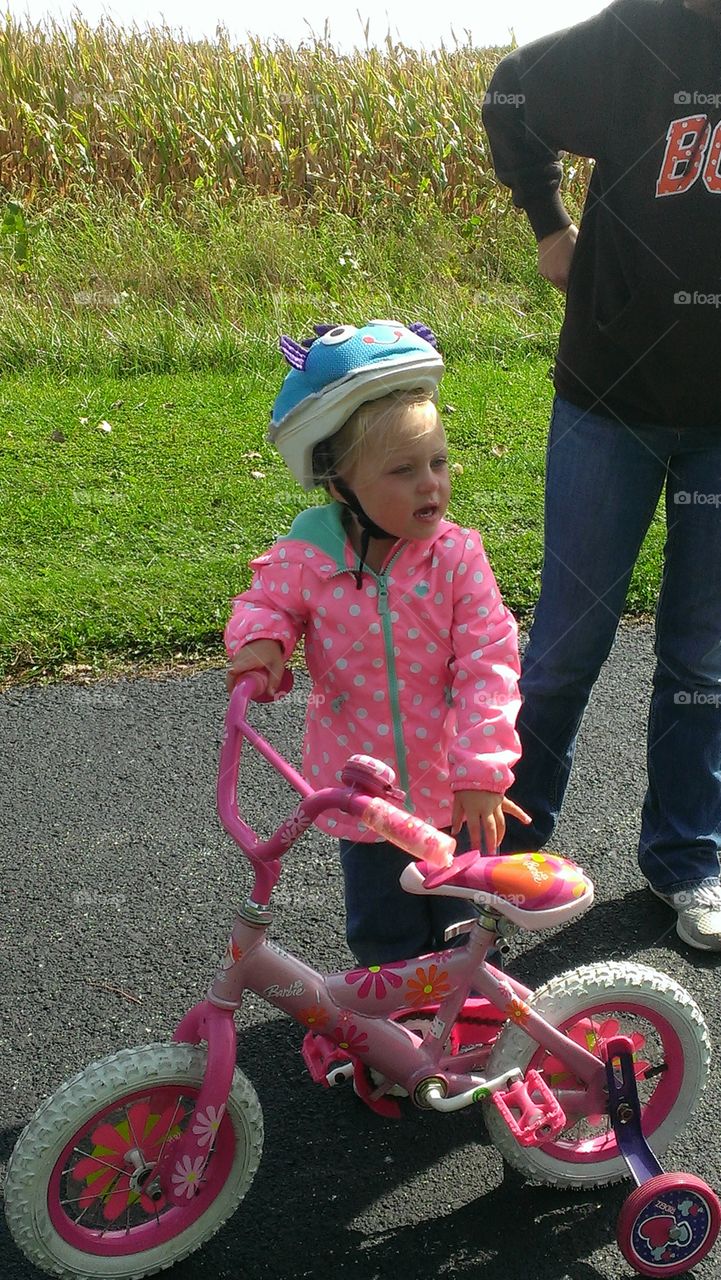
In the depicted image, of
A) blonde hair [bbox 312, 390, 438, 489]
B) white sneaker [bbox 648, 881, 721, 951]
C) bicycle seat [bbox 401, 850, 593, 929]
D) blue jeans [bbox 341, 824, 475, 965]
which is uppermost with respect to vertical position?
blonde hair [bbox 312, 390, 438, 489]

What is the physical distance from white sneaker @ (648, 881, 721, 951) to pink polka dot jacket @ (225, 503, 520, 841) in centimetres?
108

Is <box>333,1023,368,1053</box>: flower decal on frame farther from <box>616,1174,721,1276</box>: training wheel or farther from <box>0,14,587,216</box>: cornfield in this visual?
<box>0,14,587,216</box>: cornfield

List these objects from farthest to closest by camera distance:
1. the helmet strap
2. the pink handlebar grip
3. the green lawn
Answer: the green lawn, the helmet strap, the pink handlebar grip

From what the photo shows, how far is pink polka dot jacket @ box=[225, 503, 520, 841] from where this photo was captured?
6.98 feet

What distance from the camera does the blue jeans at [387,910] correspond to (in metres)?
2.44

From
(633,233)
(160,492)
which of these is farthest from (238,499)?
(633,233)

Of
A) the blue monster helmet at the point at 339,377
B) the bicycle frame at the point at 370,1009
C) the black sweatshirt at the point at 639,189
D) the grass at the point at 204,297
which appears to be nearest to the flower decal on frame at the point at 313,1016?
the bicycle frame at the point at 370,1009

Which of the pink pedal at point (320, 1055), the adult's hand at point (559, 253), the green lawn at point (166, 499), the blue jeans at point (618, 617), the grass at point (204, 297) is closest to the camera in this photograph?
the pink pedal at point (320, 1055)

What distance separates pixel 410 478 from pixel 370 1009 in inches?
37.2

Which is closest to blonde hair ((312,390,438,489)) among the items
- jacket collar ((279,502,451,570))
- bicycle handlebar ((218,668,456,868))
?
jacket collar ((279,502,451,570))

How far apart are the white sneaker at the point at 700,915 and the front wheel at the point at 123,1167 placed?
1335mm

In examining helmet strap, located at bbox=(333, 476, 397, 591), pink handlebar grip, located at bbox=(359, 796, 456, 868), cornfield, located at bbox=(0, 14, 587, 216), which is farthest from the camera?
cornfield, located at bbox=(0, 14, 587, 216)

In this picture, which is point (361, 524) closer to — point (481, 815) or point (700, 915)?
point (481, 815)

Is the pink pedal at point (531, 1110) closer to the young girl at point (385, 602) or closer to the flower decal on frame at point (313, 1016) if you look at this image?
the flower decal on frame at point (313, 1016)
